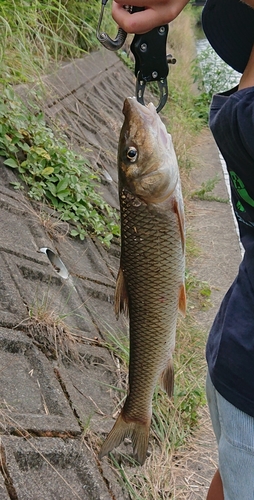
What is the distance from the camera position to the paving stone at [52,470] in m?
2.02

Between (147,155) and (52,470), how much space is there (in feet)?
3.52

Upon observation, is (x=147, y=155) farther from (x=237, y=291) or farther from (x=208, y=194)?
(x=208, y=194)

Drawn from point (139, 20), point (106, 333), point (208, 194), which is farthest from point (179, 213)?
point (208, 194)

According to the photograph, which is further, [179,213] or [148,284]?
[148,284]

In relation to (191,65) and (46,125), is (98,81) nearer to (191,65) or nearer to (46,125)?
(46,125)

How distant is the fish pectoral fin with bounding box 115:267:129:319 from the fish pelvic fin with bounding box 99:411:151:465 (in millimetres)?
420

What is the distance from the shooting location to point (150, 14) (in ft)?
5.27

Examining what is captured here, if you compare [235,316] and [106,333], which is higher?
[235,316]

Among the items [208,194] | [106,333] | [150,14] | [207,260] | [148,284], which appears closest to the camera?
[150,14]

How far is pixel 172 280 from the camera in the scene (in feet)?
6.39

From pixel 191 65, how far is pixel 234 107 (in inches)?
441

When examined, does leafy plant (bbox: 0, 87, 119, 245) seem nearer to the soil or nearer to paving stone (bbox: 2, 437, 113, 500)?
the soil

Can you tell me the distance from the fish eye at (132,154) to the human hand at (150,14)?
13.0 inches

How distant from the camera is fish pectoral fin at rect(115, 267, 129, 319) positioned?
1982 millimetres
